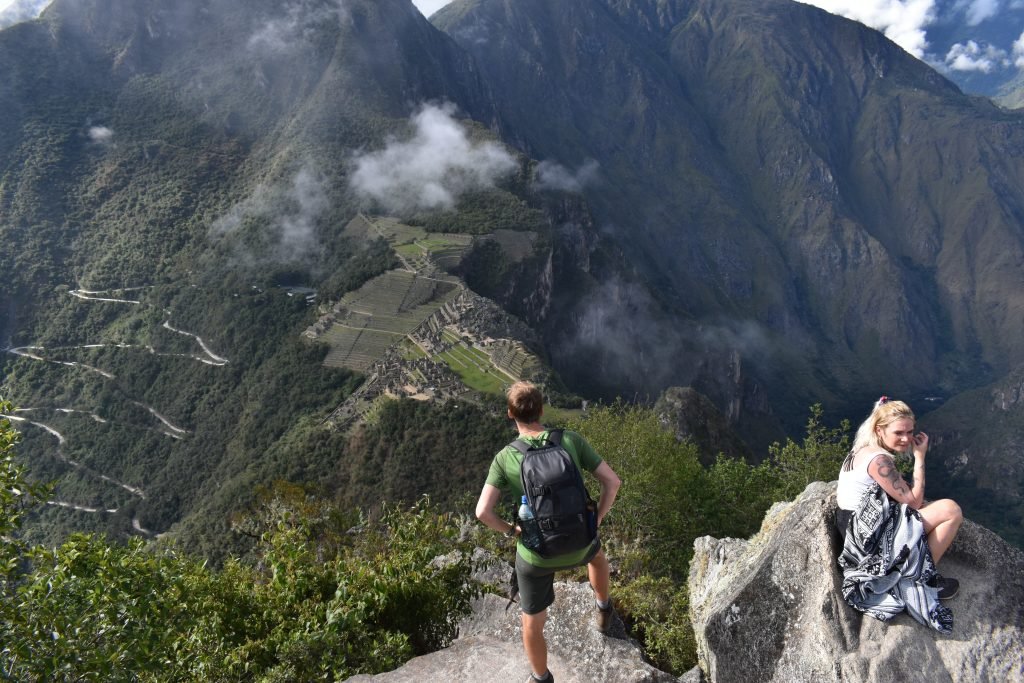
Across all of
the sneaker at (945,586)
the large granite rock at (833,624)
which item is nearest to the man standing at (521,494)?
the large granite rock at (833,624)

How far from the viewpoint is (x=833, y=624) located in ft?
24.7

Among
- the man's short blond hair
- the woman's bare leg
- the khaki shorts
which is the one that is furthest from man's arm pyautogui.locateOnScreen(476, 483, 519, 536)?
the woman's bare leg

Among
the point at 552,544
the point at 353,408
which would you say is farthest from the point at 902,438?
the point at 353,408

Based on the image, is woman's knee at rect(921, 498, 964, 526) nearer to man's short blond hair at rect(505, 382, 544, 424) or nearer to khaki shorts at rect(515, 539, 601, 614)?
khaki shorts at rect(515, 539, 601, 614)

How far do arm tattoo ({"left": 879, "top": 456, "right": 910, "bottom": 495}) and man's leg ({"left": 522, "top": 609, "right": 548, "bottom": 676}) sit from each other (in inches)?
178

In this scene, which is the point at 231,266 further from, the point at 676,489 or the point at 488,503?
the point at 488,503

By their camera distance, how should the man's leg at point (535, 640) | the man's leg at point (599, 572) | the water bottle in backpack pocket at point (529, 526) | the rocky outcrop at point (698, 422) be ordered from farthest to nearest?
the rocky outcrop at point (698, 422)
the man's leg at point (599, 572)
the man's leg at point (535, 640)
the water bottle in backpack pocket at point (529, 526)

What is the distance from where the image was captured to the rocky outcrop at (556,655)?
8.59 metres

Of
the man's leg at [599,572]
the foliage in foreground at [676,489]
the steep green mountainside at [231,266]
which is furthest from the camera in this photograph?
the steep green mountainside at [231,266]

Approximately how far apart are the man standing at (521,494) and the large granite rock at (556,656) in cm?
102

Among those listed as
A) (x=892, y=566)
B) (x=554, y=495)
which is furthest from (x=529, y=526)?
(x=892, y=566)

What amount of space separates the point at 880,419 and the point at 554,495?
443 centimetres

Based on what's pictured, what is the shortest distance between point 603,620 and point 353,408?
78.8 metres

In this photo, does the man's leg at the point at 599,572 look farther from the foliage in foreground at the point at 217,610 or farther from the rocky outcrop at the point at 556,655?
the foliage in foreground at the point at 217,610
